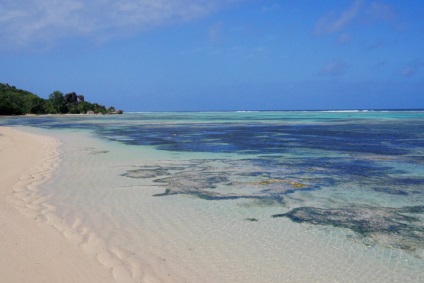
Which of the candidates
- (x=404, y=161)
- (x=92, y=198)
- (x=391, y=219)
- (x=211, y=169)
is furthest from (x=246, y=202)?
(x=404, y=161)

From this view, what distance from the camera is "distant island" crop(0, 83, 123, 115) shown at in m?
84.3

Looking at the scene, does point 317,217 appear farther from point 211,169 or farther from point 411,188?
point 211,169

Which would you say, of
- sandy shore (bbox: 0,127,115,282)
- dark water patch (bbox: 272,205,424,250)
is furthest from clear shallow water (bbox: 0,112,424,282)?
sandy shore (bbox: 0,127,115,282)

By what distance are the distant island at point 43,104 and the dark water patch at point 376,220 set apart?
87001 millimetres

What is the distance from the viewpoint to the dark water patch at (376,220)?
223 inches

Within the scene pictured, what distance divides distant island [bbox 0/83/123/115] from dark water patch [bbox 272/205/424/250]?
87001 millimetres

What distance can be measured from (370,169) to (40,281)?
404 inches

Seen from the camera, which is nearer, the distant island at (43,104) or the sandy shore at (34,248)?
the sandy shore at (34,248)

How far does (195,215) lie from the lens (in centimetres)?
679

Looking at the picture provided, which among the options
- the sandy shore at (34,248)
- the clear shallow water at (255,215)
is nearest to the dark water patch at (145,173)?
the clear shallow water at (255,215)

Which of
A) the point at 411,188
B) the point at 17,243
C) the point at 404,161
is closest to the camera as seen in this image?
the point at 17,243

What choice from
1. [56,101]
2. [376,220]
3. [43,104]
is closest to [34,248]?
[376,220]

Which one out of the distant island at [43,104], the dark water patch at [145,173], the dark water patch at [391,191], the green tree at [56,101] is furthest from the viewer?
the green tree at [56,101]

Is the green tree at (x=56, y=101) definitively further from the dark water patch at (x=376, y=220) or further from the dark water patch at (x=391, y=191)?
the dark water patch at (x=376, y=220)
